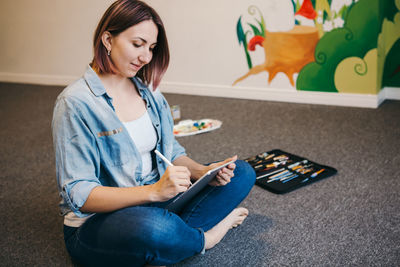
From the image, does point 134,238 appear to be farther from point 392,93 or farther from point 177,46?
point 177,46

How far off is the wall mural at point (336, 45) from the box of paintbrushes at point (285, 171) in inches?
42.7

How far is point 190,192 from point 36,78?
12.6 feet

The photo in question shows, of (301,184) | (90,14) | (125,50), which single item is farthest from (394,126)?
(90,14)

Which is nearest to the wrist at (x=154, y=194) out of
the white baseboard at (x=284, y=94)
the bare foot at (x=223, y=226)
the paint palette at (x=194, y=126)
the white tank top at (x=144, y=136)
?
the white tank top at (x=144, y=136)

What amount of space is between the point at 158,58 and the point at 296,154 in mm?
1137

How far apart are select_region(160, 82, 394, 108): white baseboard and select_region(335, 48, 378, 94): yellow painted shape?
0.04 meters

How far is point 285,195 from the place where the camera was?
1.86m

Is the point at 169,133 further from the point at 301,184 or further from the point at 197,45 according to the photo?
the point at 197,45

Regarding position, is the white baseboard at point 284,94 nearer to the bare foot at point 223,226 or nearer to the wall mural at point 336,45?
the wall mural at point 336,45

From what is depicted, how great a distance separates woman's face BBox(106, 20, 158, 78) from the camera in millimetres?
1249

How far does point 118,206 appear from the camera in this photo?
3.94 feet

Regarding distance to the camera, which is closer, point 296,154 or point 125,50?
point 125,50

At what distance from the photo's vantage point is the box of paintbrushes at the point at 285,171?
1.93 m

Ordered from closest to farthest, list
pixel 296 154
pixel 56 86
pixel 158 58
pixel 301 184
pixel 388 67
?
pixel 158 58, pixel 301 184, pixel 296 154, pixel 388 67, pixel 56 86
